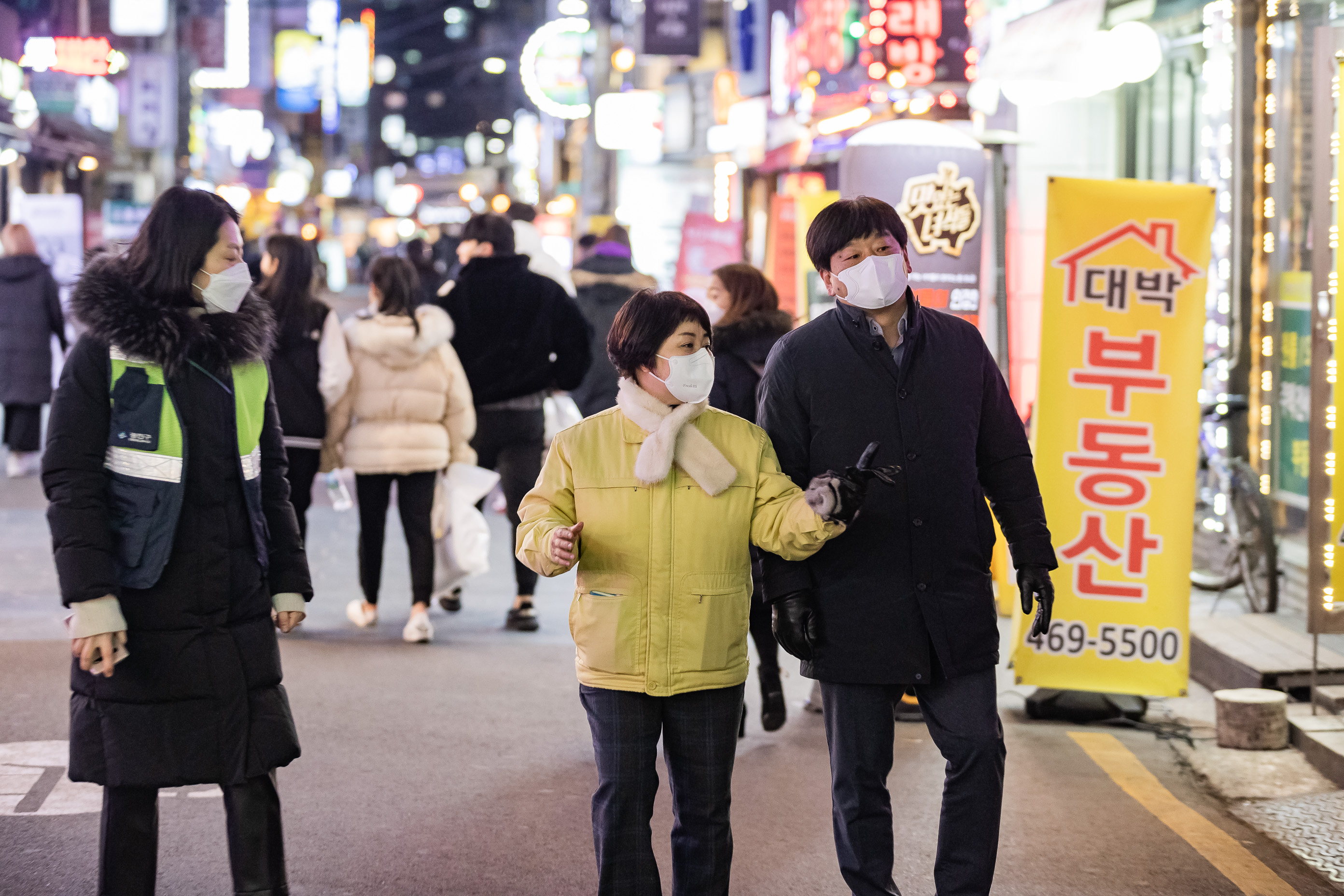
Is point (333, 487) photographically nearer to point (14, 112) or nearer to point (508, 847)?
point (508, 847)

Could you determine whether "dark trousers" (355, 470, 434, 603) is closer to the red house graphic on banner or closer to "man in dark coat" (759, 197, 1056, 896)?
the red house graphic on banner

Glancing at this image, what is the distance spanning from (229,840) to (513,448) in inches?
194

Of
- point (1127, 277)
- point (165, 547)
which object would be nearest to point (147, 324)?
point (165, 547)

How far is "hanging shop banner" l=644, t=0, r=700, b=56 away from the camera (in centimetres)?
2339

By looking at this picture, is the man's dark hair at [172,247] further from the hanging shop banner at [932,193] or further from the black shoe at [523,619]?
the black shoe at [523,619]

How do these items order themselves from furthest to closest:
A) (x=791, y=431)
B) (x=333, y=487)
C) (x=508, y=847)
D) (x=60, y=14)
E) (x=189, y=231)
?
(x=60, y=14), (x=333, y=487), (x=508, y=847), (x=791, y=431), (x=189, y=231)

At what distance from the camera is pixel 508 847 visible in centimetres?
488

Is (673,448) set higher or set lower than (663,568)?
higher

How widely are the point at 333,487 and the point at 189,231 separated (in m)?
5.76

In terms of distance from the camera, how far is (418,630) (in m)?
8.04

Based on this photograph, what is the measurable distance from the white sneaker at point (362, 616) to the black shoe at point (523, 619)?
76cm

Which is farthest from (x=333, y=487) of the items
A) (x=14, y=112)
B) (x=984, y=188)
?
(x=14, y=112)

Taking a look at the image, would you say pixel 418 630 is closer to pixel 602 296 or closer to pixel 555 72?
pixel 602 296

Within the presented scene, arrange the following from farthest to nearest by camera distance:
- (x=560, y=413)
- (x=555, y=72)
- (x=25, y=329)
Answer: (x=555, y=72), (x=25, y=329), (x=560, y=413)
